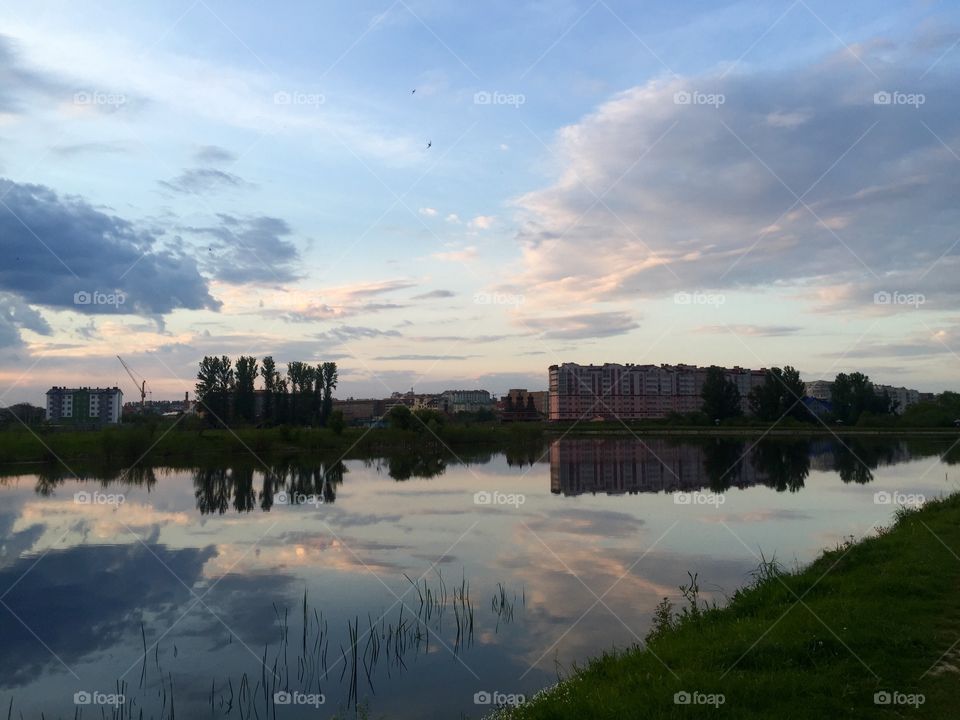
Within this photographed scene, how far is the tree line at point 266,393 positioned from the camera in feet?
250

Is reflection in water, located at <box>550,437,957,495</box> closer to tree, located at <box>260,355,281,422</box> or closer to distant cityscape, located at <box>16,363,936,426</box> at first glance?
tree, located at <box>260,355,281,422</box>

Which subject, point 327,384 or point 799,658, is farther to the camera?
point 327,384

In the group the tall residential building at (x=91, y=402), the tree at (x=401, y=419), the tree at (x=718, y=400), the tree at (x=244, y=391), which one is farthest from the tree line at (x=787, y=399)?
the tall residential building at (x=91, y=402)

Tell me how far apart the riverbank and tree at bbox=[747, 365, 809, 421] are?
6.52 m

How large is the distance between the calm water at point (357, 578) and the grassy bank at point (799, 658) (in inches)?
72.1

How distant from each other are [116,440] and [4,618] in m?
36.8

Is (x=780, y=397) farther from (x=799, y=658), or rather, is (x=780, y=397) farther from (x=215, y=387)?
(x=799, y=658)

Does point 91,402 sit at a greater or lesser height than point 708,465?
greater

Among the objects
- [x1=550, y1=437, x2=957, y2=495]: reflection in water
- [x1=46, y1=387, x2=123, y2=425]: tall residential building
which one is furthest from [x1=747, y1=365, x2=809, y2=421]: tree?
[x1=46, y1=387, x2=123, y2=425]: tall residential building

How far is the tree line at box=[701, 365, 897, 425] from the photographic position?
310 feet

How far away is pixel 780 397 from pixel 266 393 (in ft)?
206

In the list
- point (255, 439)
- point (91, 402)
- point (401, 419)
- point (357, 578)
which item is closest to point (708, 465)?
point (401, 419)

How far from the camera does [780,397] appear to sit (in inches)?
3706

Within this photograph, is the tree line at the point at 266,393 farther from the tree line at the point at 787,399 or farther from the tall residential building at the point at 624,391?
the tall residential building at the point at 624,391
